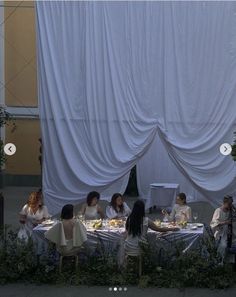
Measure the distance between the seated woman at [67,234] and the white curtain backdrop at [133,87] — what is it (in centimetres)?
206

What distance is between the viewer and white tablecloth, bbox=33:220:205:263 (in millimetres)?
8953

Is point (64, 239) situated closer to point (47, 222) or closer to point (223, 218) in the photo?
point (47, 222)

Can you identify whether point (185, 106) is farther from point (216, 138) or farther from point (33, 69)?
point (33, 69)

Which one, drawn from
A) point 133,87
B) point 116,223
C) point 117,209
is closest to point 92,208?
point 117,209

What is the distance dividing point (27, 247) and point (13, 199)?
27.2ft

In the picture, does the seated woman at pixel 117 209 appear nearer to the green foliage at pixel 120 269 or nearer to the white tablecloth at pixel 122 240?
the white tablecloth at pixel 122 240

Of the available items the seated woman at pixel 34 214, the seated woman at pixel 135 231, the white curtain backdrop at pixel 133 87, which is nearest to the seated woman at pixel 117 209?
the white curtain backdrop at pixel 133 87

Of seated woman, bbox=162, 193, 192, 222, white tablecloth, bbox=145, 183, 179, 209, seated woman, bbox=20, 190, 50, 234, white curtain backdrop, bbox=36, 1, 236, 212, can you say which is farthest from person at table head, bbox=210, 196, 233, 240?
white tablecloth, bbox=145, 183, 179, 209

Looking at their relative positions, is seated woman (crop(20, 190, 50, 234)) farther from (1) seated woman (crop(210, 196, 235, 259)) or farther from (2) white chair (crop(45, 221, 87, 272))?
(1) seated woman (crop(210, 196, 235, 259))

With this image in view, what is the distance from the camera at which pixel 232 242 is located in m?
9.87

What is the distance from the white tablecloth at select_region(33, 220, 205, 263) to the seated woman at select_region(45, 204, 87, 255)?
39cm

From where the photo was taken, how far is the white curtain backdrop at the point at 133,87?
408 inches

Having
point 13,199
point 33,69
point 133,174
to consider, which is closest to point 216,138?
point 133,174

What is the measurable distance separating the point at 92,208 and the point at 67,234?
176cm
